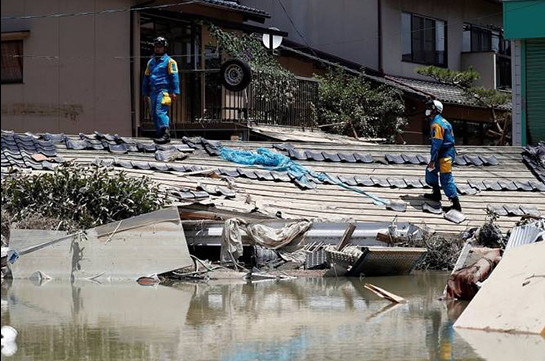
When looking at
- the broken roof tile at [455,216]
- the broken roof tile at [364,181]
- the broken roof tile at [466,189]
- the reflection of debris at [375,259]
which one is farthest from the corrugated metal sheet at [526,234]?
the broken roof tile at [364,181]

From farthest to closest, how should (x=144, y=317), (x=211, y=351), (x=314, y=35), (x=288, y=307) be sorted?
(x=314, y=35) < (x=288, y=307) < (x=144, y=317) < (x=211, y=351)

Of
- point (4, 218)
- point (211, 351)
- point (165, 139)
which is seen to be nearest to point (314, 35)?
point (165, 139)

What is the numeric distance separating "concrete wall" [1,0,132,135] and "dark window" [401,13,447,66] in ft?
34.2

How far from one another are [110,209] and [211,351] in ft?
16.9

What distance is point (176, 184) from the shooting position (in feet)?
43.1

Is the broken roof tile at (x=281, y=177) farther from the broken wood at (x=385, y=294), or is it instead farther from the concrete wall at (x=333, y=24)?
the concrete wall at (x=333, y=24)

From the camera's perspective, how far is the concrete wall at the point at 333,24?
89.9 feet

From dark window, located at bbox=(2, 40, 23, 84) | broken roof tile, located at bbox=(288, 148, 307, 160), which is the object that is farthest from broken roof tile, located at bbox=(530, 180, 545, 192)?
dark window, located at bbox=(2, 40, 23, 84)

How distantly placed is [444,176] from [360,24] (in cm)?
1406

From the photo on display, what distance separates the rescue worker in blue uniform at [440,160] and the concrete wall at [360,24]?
42.3 feet

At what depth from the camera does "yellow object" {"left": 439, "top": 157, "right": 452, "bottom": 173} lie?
1416cm

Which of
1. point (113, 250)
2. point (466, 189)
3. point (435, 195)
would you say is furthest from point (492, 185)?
point (113, 250)

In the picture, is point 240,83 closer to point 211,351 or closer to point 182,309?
point 182,309

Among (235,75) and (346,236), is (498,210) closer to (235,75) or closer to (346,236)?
(346,236)
